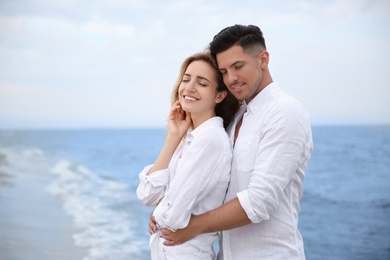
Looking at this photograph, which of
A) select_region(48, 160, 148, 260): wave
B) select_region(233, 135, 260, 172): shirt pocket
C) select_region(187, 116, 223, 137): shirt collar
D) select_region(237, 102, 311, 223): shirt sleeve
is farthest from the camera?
select_region(48, 160, 148, 260): wave

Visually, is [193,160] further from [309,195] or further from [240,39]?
[309,195]

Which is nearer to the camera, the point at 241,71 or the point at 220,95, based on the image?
the point at 241,71

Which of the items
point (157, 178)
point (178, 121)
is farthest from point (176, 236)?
point (178, 121)

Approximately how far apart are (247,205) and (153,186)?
1.41 feet

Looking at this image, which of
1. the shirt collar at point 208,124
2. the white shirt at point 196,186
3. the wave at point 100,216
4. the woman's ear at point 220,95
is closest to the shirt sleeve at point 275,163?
the white shirt at point 196,186

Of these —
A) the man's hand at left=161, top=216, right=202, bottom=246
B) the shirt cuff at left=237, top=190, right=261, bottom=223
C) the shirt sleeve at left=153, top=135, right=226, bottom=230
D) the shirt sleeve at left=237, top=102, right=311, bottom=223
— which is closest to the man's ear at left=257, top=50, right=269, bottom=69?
the shirt sleeve at left=237, top=102, right=311, bottom=223

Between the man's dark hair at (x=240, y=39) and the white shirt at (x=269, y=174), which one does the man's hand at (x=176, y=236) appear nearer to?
the white shirt at (x=269, y=174)

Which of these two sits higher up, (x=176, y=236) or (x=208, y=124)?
(x=208, y=124)

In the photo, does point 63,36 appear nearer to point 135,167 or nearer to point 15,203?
point 135,167

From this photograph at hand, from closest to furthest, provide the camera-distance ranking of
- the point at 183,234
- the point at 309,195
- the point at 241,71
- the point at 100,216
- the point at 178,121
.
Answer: the point at 183,234 < the point at 241,71 < the point at 178,121 < the point at 100,216 < the point at 309,195

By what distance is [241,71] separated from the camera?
6.39ft

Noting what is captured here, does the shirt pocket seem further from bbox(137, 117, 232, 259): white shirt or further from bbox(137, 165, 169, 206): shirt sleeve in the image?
bbox(137, 165, 169, 206): shirt sleeve

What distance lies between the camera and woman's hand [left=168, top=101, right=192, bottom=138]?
84.3 inches

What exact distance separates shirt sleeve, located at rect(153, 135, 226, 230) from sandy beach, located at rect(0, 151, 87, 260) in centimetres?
718
